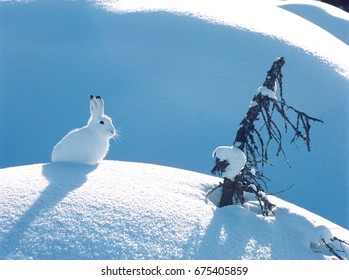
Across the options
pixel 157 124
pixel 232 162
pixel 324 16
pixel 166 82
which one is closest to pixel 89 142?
pixel 232 162

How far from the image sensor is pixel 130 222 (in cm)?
254

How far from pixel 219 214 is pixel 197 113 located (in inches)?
112

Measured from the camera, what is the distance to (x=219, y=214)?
2.93 m

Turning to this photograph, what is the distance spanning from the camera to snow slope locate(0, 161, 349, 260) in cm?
234

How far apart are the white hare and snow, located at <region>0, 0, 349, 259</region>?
15 cm

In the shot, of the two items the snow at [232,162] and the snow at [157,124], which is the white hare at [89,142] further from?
the snow at [232,162]

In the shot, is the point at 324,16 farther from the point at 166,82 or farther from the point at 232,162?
the point at 232,162

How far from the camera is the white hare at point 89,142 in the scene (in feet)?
11.5

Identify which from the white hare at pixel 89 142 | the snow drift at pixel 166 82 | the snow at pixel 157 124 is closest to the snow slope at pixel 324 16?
the snow at pixel 157 124

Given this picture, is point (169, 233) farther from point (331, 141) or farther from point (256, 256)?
point (331, 141)

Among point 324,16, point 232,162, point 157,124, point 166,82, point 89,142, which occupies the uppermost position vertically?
point 324,16

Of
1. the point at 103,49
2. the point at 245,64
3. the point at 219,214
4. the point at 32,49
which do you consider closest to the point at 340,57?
the point at 245,64

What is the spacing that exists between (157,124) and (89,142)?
2.02 m

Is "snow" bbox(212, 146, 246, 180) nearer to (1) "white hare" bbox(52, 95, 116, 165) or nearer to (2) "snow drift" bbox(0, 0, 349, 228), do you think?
(1) "white hare" bbox(52, 95, 116, 165)
